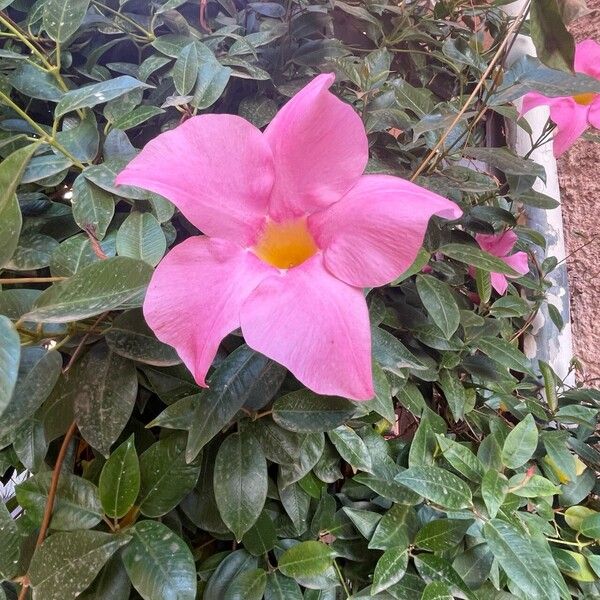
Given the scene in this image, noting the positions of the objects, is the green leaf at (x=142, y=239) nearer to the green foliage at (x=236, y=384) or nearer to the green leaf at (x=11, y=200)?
the green foliage at (x=236, y=384)

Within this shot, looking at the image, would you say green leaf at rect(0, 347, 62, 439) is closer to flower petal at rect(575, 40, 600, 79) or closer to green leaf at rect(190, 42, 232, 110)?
green leaf at rect(190, 42, 232, 110)

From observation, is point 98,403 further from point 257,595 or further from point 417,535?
point 417,535

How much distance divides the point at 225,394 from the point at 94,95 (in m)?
0.29

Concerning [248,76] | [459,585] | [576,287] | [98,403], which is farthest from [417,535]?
[576,287]

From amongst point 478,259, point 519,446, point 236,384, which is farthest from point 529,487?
point 236,384

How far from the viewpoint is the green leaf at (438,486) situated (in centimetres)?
48

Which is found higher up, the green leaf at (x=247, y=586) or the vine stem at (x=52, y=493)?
the vine stem at (x=52, y=493)

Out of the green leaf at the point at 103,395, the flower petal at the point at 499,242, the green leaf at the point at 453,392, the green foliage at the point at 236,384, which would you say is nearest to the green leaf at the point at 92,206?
the green foliage at the point at 236,384

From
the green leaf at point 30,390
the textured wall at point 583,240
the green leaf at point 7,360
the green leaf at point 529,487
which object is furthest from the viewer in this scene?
the textured wall at point 583,240

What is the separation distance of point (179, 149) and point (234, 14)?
16.1 inches

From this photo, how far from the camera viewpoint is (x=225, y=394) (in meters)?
0.38

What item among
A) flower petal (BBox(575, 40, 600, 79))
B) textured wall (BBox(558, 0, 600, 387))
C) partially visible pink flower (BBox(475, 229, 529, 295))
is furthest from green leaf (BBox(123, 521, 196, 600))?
textured wall (BBox(558, 0, 600, 387))

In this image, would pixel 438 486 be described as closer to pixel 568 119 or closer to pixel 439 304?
pixel 439 304

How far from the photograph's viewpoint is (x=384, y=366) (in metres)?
0.46
